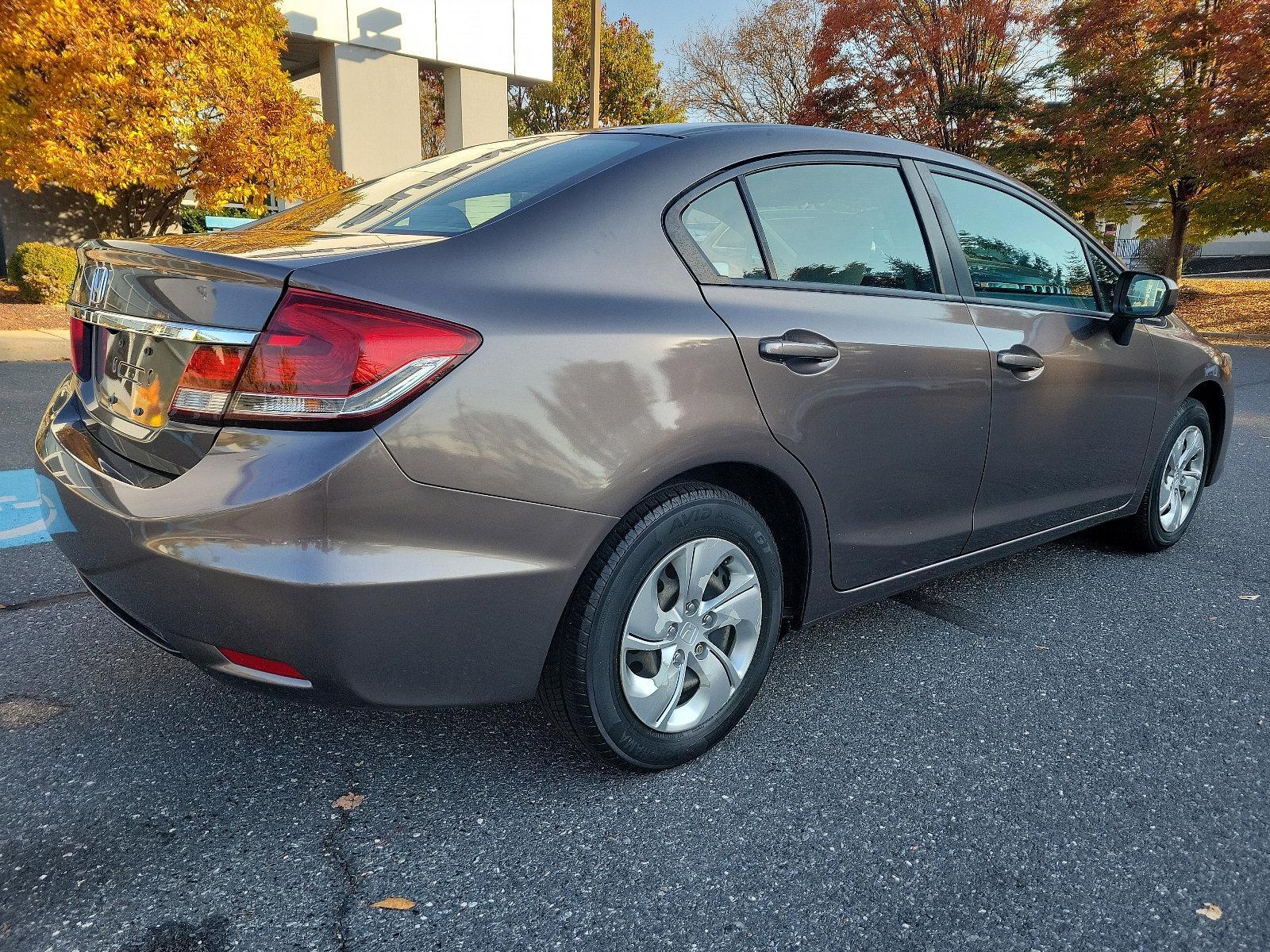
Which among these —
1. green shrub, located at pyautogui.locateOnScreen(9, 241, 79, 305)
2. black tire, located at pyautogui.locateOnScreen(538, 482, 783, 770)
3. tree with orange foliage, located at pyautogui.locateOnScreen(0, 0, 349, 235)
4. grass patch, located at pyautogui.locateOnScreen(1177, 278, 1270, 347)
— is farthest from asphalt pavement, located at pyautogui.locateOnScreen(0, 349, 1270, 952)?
grass patch, located at pyautogui.locateOnScreen(1177, 278, 1270, 347)

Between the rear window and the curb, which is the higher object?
the rear window

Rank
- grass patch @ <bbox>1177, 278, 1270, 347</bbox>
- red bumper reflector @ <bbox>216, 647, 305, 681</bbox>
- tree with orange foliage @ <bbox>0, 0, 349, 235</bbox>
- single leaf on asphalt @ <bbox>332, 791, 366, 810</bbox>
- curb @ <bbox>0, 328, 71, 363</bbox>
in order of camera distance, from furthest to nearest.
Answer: grass patch @ <bbox>1177, 278, 1270, 347</bbox>
tree with orange foliage @ <bbox>0, 0, 349, 235</bbox>
curb @ <bbox>0, 328, 71, 363</bbox>
single leaf on asphalt @ <bbox>332, 791, 366, 810</bbox>
red bumper reflector @ <bbox>216, 647, 305, 681</bbox>

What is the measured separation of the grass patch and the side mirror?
43.5 ft

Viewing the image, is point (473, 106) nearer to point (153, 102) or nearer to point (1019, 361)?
point (153, 102)

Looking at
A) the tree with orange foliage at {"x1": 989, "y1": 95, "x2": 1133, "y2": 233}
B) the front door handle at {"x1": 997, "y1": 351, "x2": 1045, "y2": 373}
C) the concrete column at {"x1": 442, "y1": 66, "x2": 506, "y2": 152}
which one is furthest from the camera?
the concrete column at {"x1": 442, "y1": 66, "x2": 506, "y2": 152}

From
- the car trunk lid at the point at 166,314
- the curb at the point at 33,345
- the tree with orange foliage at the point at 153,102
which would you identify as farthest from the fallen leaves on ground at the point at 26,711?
the tree with orange foliage at the point at 153,102

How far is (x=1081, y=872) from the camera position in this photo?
203 cm

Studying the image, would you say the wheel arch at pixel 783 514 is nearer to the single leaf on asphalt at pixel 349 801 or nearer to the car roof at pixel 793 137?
the car roof at pixel 793 137

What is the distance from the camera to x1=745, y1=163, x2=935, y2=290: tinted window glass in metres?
2.50

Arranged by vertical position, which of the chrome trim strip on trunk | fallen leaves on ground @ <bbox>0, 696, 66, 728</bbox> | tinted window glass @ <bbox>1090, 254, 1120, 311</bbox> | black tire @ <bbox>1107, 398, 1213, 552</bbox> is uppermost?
tinted window glass @ <bbox>1090, 254, 1120, 311</bbox>

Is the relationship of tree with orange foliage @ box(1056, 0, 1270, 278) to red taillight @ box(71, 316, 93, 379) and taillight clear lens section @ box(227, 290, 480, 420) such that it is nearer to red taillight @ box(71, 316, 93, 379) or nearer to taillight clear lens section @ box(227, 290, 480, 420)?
taillight clear lens section @ box(227, 290, 480, 420)

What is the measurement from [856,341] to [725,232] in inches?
18.9

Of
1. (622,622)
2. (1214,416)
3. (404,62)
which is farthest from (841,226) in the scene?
(404,62)

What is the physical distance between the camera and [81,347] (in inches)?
91.7
